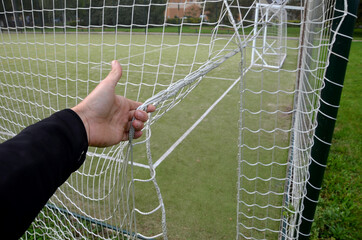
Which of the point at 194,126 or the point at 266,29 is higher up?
the point at 266,29

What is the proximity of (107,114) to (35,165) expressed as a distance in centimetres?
57

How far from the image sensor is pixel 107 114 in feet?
4.58

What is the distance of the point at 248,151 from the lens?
396 cm

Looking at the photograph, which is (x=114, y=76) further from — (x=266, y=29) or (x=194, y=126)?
(x=266, y=29)

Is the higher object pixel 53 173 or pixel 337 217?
pixel 53 173

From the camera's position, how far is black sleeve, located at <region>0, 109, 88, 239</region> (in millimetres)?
770

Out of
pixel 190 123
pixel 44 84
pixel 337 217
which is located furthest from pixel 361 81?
pixel 44 84

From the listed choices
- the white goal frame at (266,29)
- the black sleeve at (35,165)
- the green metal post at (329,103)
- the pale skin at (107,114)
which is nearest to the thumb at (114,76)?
the pale skin at (107,114)

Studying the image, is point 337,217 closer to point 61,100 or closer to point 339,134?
point 339,134

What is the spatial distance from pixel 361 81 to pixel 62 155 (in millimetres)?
8285

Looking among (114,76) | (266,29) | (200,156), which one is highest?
(114,76)

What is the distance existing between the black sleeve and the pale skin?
0.23 m

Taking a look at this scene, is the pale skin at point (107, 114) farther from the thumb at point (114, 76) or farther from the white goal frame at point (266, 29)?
the white goal frame at point (266, 29)

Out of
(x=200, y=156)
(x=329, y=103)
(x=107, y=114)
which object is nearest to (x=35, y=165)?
(x=107, y=114)
